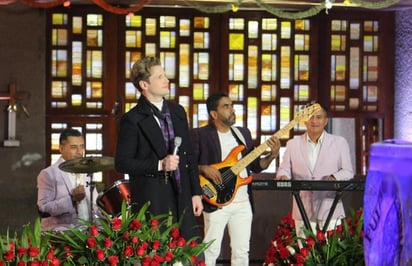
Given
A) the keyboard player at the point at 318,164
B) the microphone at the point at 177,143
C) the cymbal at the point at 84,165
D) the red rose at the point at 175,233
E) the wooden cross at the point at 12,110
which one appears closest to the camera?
the red rose at the point at 175,233

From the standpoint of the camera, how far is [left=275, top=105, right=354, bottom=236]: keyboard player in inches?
261

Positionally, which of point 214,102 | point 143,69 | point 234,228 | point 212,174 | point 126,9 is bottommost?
point 234,228

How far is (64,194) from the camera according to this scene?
20.3 feet

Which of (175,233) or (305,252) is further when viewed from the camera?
(305,252)

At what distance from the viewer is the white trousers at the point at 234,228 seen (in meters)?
6.51

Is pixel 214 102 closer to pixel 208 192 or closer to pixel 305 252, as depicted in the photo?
pixel 208 192

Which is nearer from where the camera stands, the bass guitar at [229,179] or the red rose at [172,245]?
the red rose at [172,245]

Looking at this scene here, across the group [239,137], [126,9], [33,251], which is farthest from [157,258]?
[126,9]

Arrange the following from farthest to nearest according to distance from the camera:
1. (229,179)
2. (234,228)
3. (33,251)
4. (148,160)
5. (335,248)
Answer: (234,228) → (229,179) → (148,160) → (335,248) → (33,251)

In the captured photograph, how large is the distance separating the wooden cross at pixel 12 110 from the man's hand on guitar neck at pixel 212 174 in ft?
10.1

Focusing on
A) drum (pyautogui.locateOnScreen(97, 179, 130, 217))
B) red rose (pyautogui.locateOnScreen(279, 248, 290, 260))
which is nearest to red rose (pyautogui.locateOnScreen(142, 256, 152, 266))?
red rose (pyautogui.locateOnScreen(279, 248, 290, 260))

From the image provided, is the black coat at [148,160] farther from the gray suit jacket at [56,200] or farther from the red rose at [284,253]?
the gray suit jacket at [56,200]

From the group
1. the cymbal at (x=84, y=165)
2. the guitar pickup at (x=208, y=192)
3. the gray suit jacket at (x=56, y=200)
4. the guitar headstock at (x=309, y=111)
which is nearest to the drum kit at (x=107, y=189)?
the cymbal at (x=84, y=165)

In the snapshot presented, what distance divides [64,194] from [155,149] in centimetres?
181
